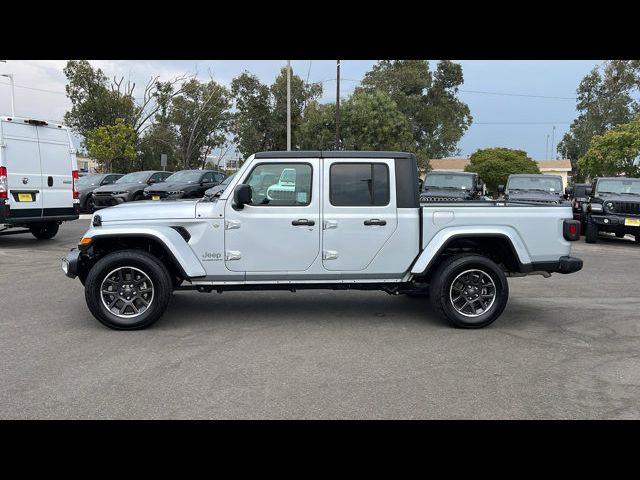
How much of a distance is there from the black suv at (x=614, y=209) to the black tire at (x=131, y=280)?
1238cm

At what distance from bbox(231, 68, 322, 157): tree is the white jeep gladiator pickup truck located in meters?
46.0

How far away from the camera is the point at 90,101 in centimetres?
4934


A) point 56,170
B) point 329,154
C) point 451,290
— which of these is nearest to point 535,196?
point 451,290

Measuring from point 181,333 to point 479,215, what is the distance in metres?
3.50

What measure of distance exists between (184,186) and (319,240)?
14249mm

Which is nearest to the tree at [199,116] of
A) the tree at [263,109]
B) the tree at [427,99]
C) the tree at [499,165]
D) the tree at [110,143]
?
the tree at [263,109]

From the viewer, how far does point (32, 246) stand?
1231 centimetres

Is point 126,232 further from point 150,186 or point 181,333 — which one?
point 150,186

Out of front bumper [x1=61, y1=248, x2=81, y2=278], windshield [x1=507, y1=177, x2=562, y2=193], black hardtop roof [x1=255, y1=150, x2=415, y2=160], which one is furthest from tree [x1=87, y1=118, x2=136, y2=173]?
black hardtop roof [x1=255, y1=150, x2=415, y2=160]

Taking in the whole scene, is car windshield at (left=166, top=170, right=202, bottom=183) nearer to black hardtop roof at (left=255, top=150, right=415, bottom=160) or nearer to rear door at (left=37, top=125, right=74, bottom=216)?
rear door at (left=37, top=125, right=74, bottom=216)

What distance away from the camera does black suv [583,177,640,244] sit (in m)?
13.9

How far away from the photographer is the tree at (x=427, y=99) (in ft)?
178
